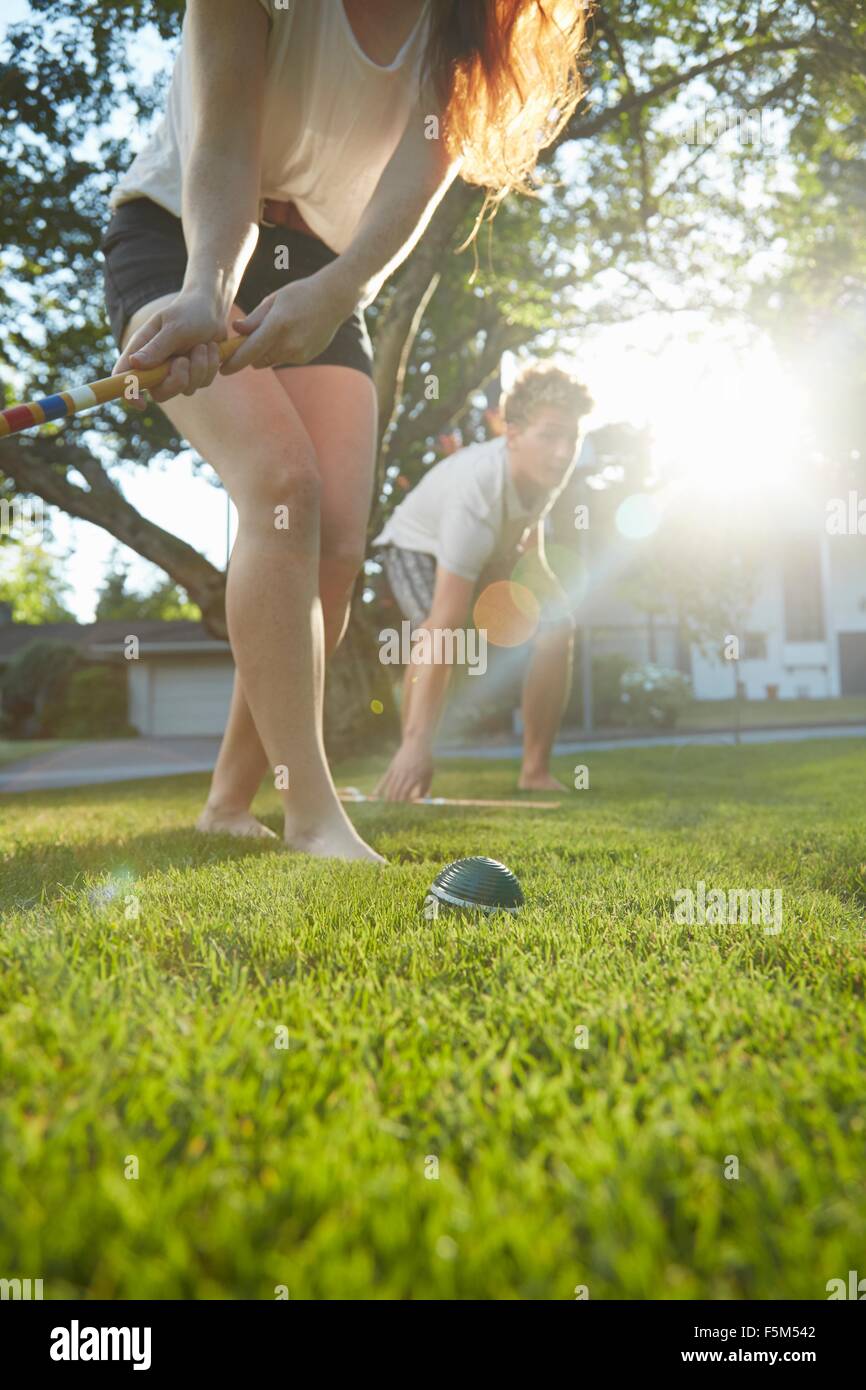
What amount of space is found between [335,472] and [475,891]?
4.73ft

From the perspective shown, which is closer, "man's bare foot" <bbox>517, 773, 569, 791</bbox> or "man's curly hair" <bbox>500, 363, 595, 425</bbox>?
"man's curly hair" <bbox>500, 363, 595, 425</bbox>

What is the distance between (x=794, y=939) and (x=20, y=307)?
35.1ft

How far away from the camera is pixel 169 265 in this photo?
2754 millimetres

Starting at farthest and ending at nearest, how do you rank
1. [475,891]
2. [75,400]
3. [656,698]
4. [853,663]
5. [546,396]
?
[853,663] < [656,698] < [546,396] < [75,400] < [475,891]

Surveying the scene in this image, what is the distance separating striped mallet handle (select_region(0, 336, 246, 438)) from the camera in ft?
6.86

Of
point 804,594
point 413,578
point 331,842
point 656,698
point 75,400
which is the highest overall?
point 804,594

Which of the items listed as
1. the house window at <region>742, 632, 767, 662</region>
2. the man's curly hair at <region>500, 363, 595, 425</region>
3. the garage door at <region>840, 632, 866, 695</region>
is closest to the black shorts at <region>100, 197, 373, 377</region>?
the man's curly hair at <region>500, 363, 595, 425</region>

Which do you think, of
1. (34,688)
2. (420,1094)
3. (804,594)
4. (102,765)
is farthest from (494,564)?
(804,594)

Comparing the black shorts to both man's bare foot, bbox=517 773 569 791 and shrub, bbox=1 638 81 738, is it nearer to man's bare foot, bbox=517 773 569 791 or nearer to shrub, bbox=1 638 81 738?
man's bare foot, bbox=517 773 569 791

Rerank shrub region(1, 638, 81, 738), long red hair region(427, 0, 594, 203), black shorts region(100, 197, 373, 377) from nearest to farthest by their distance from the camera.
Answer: long red hair region(427, 0, 594, 203) < black shorts region(100, 197, 373, 377) < shrub region(1, 638, 81, 738)

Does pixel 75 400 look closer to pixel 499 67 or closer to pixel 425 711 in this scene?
pixel 499 67

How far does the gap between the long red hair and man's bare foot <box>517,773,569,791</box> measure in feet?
11.4

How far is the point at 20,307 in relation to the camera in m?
10.3
